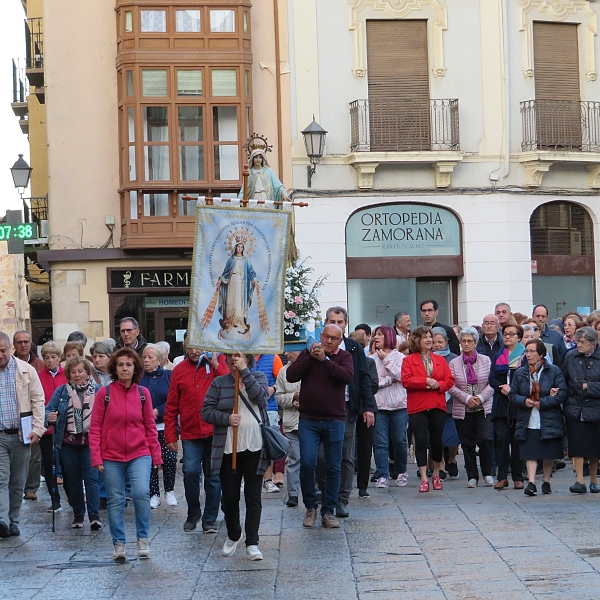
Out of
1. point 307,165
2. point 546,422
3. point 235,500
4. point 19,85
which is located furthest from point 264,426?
point 19,85

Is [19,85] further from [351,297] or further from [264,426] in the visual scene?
[264,426]

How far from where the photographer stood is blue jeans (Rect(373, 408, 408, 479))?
15.0 metres

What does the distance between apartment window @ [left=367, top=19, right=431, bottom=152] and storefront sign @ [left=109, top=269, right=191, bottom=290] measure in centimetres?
485

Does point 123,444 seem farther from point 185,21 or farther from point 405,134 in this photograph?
point 185,21

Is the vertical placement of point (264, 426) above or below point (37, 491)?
above

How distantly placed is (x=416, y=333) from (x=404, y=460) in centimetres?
164

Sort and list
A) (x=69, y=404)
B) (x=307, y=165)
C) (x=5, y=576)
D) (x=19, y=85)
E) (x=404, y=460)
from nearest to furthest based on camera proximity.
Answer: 1. (x=5, y=576)
2. (x=69, y=404)
3. (x=404, y=460)
4. (x=307, y=165)
5. (x=19, y=85)

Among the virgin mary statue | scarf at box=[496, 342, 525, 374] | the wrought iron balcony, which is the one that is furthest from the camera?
the wrought iron balcony

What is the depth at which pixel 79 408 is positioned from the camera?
12.1m

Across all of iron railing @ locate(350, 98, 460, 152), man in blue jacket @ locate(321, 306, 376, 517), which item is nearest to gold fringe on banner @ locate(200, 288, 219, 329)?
man in blue jacket @ locate(321, 306, 376, 517)

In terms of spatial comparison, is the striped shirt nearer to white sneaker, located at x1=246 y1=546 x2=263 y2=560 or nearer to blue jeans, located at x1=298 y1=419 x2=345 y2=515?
blue jeans, located at x1=298 y1=419 x2=345 y2=515

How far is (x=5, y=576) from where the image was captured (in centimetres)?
944

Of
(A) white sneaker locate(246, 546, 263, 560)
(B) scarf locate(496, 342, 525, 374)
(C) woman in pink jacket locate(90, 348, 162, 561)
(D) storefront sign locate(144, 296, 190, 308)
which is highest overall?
(D) storefront sign locate(144, 296, 190, 308)

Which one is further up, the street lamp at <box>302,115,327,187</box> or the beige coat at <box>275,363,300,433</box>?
the street lamp at <box>302,115,327,187</box>
